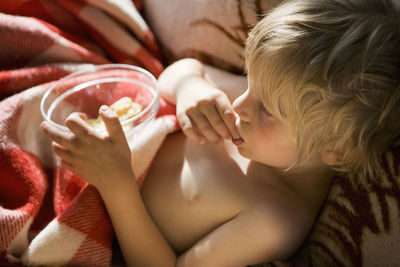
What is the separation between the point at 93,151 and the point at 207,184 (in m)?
0.23

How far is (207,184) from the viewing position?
79cm

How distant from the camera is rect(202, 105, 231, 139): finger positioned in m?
0.75

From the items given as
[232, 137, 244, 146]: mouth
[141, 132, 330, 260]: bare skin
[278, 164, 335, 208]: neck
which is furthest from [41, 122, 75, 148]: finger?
[278, 164, 335, 208]: neck

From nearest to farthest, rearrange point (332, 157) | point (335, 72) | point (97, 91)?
point (335, 72), point (332, 157), point (97, 91)

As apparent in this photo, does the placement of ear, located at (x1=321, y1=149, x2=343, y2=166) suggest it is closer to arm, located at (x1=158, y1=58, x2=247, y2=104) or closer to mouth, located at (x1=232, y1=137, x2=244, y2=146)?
mouth, located at (x1=232, y1=137, x2=244, y2=146)

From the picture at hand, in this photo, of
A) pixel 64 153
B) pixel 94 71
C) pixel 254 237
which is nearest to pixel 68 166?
pixel 64 153

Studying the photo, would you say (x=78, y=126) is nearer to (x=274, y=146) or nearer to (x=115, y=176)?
(x=115, y=176)

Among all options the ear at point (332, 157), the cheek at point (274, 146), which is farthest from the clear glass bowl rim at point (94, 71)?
the ear at point (332, 157)

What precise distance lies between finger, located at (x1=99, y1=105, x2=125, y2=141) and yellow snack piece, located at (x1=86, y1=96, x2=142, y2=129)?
0.08 meters

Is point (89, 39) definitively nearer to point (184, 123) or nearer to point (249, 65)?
point (184, 123)

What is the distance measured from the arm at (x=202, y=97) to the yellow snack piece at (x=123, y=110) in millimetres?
86

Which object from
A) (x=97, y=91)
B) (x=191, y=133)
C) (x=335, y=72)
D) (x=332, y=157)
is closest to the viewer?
(x=335, y=72)

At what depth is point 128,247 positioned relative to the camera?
773mm

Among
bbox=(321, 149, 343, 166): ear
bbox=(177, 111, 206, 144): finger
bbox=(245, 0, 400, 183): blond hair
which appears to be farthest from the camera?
bbox=(177, 111, 206, 144): finger
